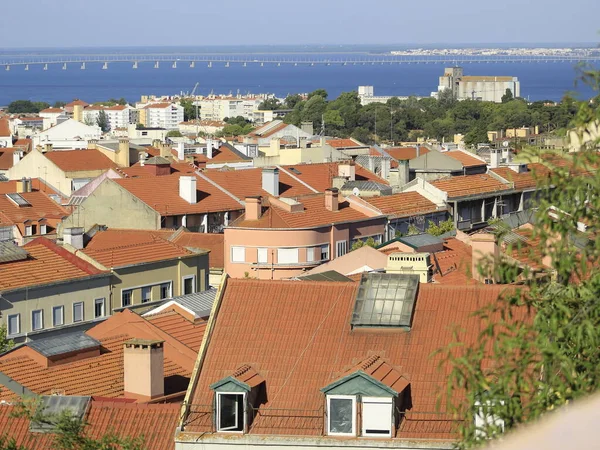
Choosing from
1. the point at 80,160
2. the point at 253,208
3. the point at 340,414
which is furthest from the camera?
the point at 80,160

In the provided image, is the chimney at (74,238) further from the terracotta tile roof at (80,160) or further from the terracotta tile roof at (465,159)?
the terracotta tile roof at (80,160)

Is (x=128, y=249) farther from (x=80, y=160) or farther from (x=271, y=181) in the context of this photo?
(x=80, y=160)

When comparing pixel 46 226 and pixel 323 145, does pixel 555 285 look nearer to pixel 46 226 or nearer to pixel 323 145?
Answer: pixel 46 226

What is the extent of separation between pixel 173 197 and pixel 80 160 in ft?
54.1

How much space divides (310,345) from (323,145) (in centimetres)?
4930

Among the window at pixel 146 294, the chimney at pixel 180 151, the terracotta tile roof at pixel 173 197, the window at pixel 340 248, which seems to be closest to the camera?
the window at pixel 146 294

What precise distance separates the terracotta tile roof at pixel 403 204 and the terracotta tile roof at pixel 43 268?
11.8m

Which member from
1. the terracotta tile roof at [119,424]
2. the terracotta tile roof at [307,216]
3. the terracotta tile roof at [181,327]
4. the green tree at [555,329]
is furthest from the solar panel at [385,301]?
the terracotta tile roof at [307,216]

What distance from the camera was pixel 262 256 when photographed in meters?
35.7

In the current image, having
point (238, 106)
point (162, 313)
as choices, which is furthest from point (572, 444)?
point (238, 106)

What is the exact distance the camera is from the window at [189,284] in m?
32.0

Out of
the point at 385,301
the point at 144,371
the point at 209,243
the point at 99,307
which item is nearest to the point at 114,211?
the point at 209,243

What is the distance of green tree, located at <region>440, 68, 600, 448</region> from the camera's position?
7.02 meters

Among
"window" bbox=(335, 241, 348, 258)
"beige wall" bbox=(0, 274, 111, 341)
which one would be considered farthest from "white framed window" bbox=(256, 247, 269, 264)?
"beige wall" bbox=(0, 274, 111, 341)
